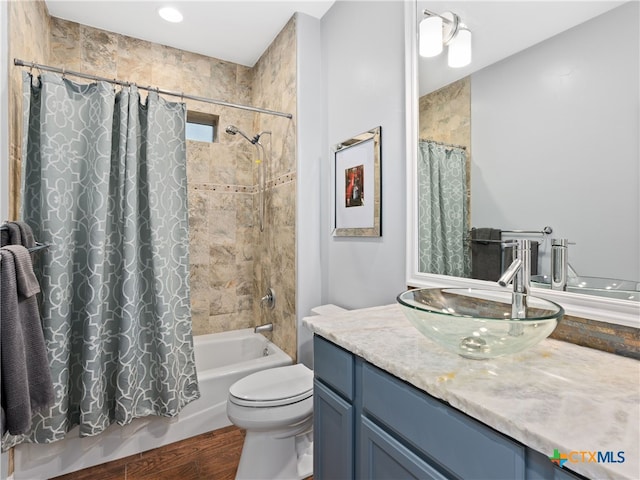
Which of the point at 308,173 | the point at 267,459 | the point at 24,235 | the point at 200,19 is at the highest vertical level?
the point at 200,19

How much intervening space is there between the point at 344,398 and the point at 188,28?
2.56 meters

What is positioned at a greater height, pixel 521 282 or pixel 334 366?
pixel 521 282

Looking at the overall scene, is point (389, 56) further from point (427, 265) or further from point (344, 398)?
point (344, 398)

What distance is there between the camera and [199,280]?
8.73 feet

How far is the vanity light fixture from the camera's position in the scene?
131 centimetres

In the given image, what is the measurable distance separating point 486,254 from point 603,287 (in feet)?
1.20

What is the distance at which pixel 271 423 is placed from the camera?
146cm

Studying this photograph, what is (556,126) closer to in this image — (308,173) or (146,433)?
(308,173)

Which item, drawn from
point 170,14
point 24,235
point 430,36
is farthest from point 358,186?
point 170,14

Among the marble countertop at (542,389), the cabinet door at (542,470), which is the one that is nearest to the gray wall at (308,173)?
the marble countertop at (542,389)

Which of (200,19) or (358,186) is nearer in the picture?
(358,186)

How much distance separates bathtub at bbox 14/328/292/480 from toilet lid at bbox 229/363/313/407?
15.8 inches

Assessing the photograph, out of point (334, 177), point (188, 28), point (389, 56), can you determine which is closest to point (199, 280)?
point (334, 177)

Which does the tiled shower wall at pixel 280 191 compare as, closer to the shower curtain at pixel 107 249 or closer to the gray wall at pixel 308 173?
the gray wall at pixel 308 173
